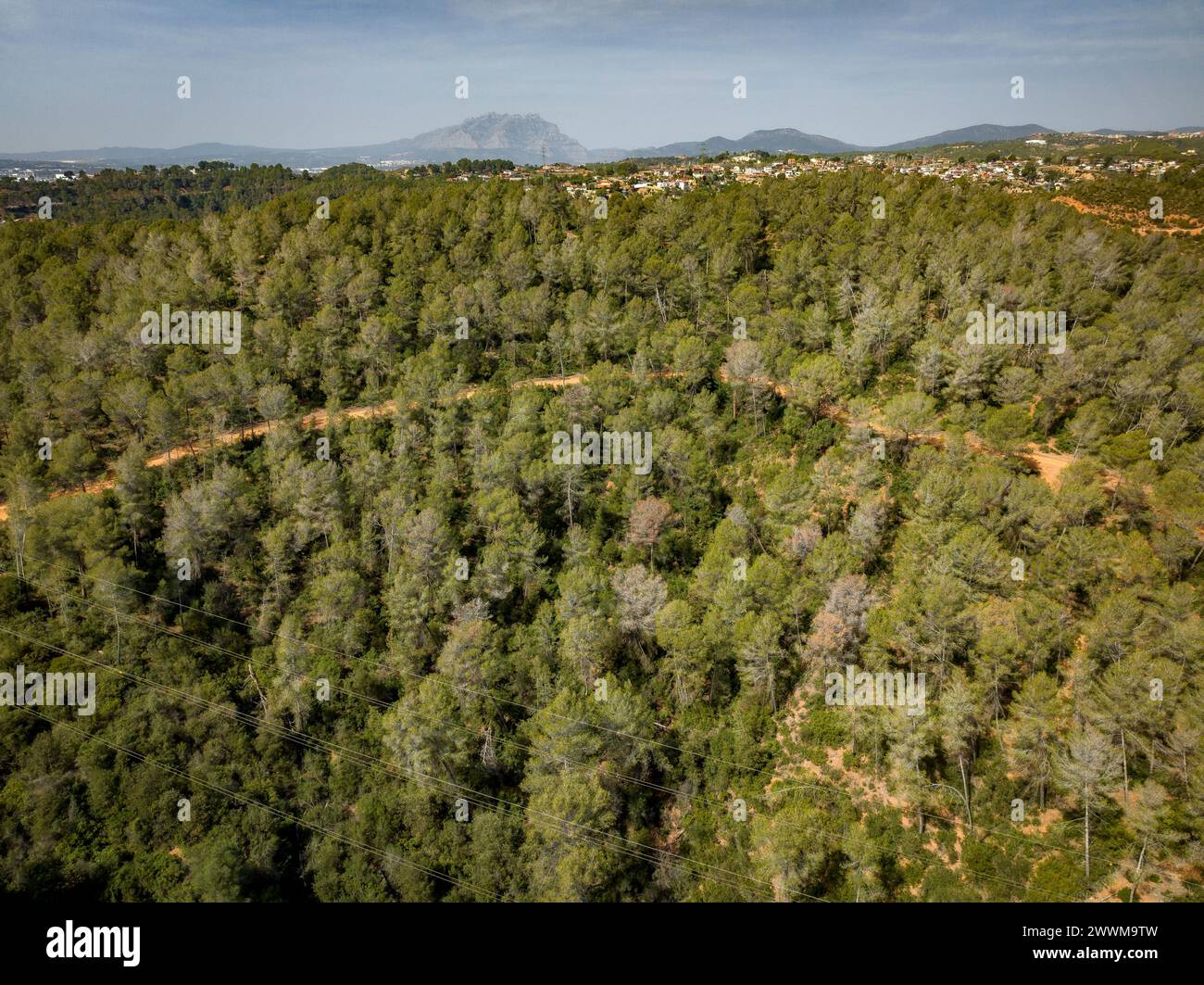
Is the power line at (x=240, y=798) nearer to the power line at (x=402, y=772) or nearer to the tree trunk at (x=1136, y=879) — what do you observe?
the power line at (x=402, y=772)

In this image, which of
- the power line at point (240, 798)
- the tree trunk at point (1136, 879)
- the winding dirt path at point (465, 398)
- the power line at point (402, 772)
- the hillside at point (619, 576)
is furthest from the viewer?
the winding dirt path at point (465, 398)

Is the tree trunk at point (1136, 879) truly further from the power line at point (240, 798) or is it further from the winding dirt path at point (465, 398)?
the power line at point (240, 798)

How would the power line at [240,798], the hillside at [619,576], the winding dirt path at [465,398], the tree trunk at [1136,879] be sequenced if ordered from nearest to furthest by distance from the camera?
the tree trunk at [1136,879]
the hillside at [619,576]
the power line at [240,798]
the winding dirt path at [465,398]

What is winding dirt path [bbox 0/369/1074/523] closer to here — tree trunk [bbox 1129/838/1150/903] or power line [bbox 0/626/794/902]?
power line [bbox 0/626/794/902]

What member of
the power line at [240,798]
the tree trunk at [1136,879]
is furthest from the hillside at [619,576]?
the tree trunk at [1136,879]

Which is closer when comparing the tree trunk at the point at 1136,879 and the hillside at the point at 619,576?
the tree trunk at the point at 1136,879

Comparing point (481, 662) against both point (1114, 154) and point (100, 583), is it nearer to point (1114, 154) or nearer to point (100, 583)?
point (100, 583)

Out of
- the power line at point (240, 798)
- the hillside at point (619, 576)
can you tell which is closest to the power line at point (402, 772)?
the hillside at point (619, 576)

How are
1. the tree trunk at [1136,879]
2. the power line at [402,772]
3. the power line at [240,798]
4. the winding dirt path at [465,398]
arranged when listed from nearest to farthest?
the tree trunk at [1136,879] → the power line at [402,772] → the power line at [240,798] → the winding dirt path at [465,398]

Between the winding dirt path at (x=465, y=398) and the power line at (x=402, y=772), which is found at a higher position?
the winding dirt path at (x=465, y=398)

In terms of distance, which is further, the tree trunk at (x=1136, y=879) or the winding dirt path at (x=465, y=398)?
the winding dirt path at (x=465, y=398)

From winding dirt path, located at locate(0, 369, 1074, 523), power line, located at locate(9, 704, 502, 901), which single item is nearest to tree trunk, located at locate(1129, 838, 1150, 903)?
winding dirt path, located at locate(0, 369, 1074, 523)
